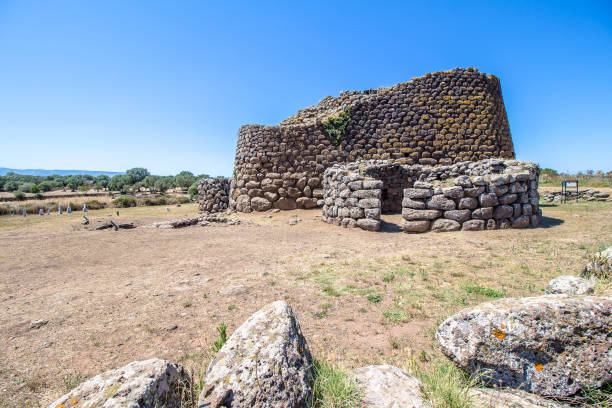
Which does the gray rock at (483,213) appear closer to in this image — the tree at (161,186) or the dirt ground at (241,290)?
the dirt ground at (241,290)

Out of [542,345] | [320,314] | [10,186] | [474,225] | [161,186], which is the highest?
[161,186]

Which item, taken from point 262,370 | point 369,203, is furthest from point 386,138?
point 262,370

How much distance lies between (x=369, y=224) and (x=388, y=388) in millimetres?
7897

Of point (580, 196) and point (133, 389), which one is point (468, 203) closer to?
point (133, 389)

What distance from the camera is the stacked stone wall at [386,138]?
14.6m

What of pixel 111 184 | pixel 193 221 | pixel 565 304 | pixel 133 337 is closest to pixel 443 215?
pixel 565 304

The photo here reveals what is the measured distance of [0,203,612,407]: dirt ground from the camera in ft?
10.1

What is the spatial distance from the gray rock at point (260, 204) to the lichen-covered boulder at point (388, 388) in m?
13.8

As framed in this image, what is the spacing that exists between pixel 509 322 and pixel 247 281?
159 inches

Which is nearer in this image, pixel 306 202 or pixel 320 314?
pixel 320 314

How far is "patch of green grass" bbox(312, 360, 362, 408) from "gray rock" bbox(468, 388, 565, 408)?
0.78m

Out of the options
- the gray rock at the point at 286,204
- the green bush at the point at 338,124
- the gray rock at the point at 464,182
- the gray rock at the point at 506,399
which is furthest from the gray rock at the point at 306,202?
the gray rock at the point at 506,399

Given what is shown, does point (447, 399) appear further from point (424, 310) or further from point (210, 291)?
point (210, 291)

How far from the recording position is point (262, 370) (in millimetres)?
1867
